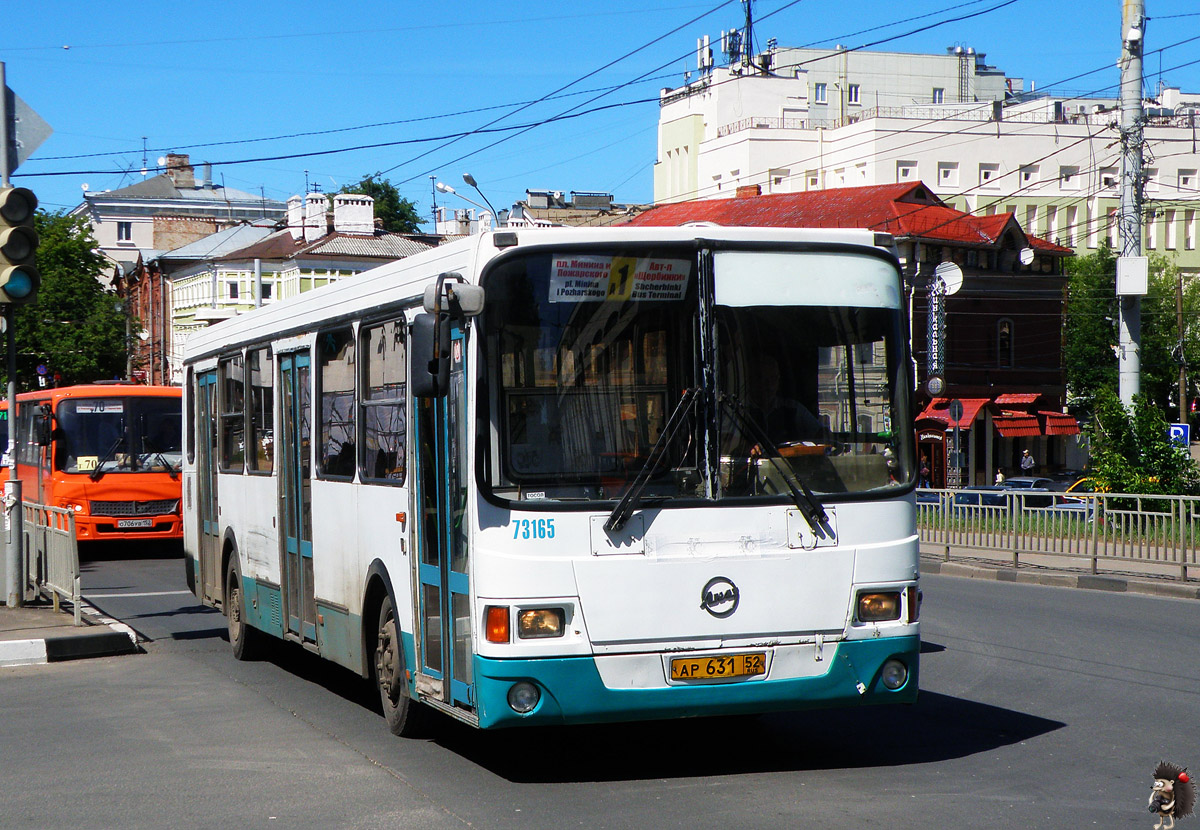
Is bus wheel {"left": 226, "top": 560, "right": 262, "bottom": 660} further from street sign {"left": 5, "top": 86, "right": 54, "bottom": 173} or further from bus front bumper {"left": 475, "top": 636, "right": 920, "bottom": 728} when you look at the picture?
bus front bumper {"left": 475, "top": 636, "right": 920, "bottom": 728}

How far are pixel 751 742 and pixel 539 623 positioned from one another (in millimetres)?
2000

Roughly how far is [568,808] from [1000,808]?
192 cm

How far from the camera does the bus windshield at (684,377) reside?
717cm

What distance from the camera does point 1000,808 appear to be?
265 inches

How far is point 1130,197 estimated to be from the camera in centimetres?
2630

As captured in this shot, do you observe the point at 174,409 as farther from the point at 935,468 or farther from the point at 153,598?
the point at 935,468

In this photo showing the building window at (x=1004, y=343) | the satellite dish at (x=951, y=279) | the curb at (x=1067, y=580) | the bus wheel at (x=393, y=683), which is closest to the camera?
the bus wheel at (x=393, y=683)

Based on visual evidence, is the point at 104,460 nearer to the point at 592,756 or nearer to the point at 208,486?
the point at 208,486

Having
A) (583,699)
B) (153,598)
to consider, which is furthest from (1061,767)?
(153,598)

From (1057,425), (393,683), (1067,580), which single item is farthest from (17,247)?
(1057,425)

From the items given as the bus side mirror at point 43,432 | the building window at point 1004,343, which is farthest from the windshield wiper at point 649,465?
the building window at point 1004,343

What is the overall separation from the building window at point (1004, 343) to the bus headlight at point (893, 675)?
182 feet

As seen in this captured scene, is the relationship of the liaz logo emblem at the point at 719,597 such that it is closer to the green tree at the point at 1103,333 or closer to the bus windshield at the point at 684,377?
the bus windshield at the point at 684,377

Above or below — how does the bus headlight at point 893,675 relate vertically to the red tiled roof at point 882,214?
below
